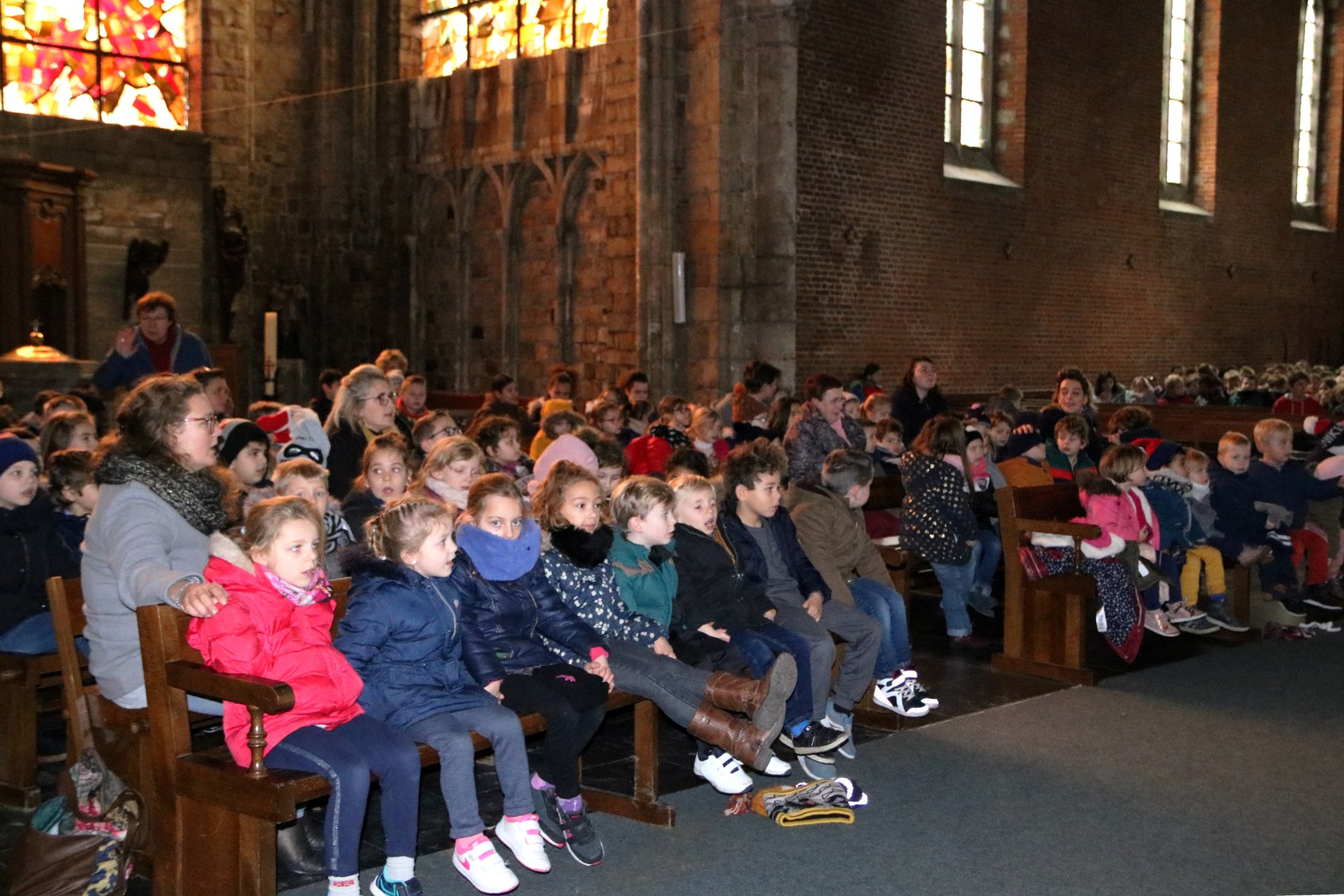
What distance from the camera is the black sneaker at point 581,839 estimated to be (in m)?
4.65

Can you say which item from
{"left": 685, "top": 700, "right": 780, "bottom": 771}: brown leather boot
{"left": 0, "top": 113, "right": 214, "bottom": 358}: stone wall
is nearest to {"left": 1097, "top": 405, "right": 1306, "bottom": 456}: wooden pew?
{"left": 685, "top": 700, "right": 780, "bottom": 771}: brown leather boot

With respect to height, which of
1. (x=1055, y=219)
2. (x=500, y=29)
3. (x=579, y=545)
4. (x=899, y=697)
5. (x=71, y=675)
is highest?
(x=500, y=29)

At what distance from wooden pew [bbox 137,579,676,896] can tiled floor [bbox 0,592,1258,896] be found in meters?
0.35

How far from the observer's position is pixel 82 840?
13.3 ft

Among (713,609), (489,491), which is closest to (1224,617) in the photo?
(713,609)

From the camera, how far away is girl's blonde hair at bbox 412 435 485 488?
566 cm

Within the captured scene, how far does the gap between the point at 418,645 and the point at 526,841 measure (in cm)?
70

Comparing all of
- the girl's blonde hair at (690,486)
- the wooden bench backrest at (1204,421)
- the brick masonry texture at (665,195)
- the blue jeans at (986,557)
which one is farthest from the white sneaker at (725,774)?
the brick masonry texture at (665,195)

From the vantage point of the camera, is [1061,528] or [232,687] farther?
[1061,528]

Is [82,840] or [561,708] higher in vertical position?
[561,708]

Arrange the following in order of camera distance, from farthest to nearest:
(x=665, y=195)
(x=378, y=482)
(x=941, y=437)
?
(x=665, y=195)
(x=941, y=437)
(x=378, y=482)

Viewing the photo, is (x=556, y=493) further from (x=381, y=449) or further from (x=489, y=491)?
(x=381, y=449)

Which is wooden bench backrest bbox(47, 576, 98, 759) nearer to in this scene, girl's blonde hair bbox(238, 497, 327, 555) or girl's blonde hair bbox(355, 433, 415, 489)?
girl's blonde hair bbox(238, 497, 327, 555)

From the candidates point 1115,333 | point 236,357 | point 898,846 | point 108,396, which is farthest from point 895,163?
point 898,846
